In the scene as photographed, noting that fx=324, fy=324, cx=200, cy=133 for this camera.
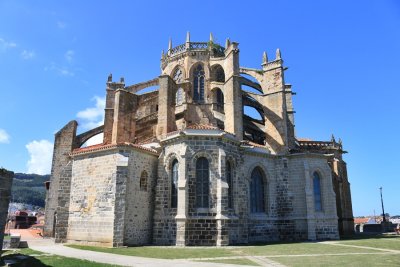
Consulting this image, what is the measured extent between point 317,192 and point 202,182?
977 centimetres

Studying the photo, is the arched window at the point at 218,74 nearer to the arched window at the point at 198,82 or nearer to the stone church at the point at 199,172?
the stone church at the point at 199,172

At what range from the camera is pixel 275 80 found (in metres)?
25.6

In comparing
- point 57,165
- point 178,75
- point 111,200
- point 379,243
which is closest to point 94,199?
point 111,200

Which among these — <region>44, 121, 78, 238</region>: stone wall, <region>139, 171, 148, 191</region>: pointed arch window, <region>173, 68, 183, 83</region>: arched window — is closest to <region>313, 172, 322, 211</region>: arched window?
<region>139, 171, 148, 191</region>: pointed arch window

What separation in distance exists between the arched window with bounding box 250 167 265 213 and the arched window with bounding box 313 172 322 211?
392cm

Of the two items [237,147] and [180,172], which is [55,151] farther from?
[237,147]

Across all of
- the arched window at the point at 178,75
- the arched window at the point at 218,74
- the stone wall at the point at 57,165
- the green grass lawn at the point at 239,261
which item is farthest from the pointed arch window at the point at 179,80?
the green grass lawn at the point at 239,261

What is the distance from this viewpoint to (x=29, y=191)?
10788 cm

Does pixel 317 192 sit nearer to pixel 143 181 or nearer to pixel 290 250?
pixel 290 250

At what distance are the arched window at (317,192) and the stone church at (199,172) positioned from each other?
0.07 m

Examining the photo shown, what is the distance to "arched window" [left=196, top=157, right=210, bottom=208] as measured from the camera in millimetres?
18625

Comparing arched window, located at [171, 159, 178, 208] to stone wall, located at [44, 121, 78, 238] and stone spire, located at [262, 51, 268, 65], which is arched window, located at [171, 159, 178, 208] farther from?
stone spire, located at [262, 51, 268, 65]

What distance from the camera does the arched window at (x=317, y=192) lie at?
23391 millimetres

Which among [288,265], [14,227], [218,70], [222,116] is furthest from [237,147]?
[14,227]
